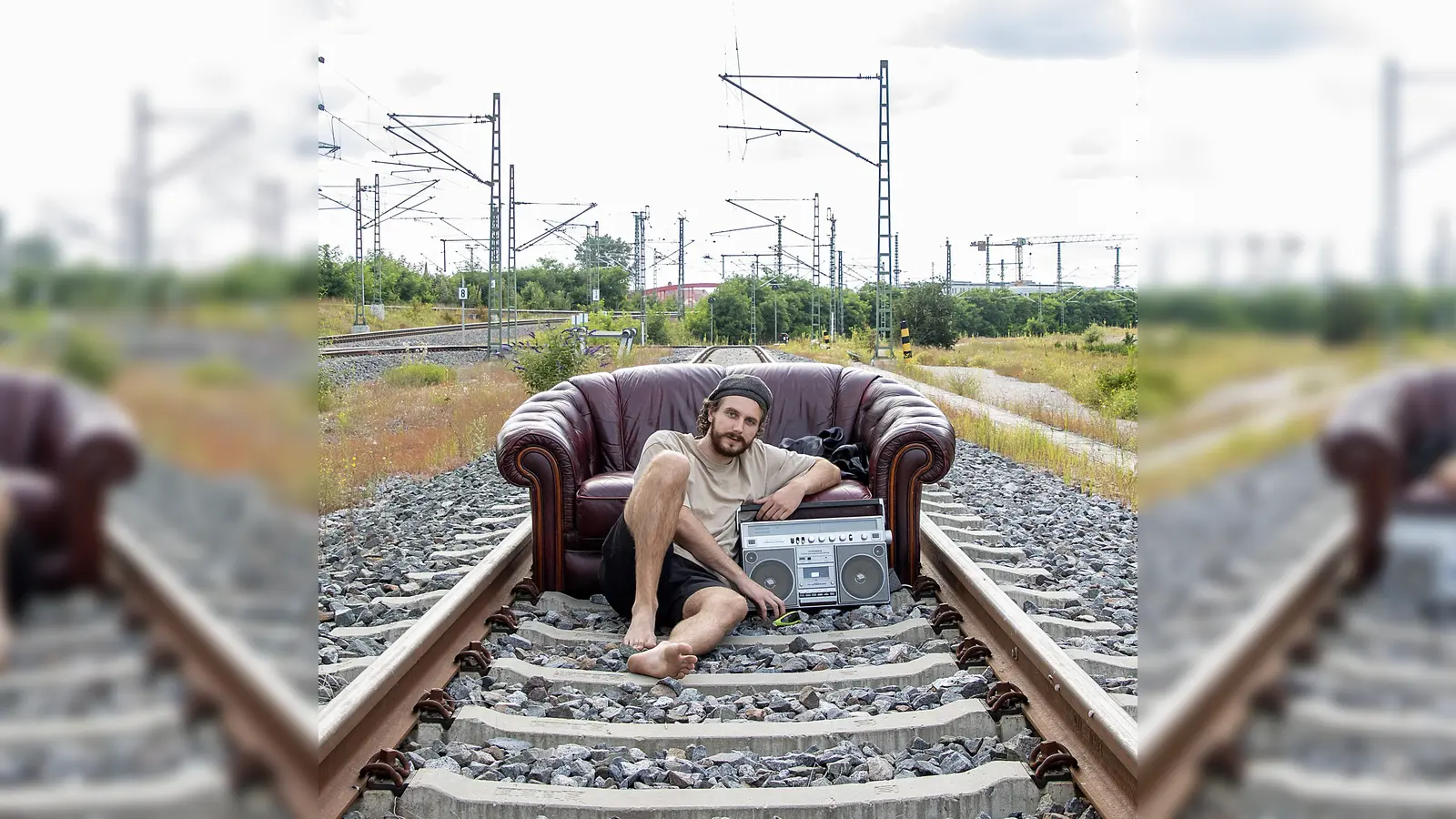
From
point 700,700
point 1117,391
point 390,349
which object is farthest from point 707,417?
point 390,349

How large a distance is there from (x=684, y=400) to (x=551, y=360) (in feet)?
27.0

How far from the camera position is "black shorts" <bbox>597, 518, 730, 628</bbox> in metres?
3.91

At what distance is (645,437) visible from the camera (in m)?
5.78

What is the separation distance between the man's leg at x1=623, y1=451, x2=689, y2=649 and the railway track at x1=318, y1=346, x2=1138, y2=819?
0.67 feet

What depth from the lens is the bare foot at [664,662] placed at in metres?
3.31
